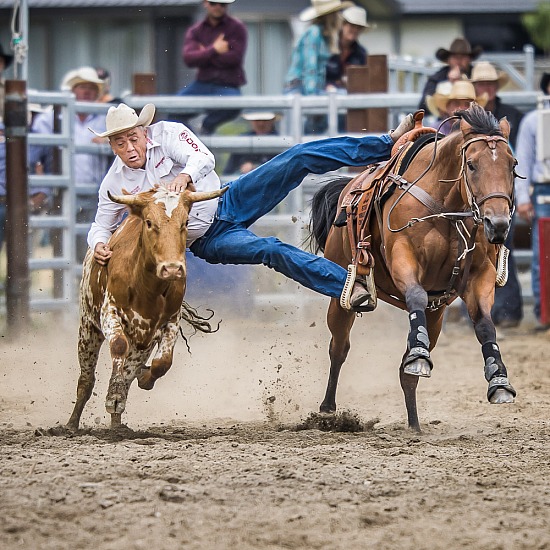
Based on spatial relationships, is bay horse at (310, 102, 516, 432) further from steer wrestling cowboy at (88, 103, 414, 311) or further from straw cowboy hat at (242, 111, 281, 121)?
straw cowboy hat at (242, 111, 281, 121)

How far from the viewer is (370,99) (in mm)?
9945

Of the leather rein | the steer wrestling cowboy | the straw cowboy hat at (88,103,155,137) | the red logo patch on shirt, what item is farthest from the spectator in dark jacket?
the straw cowboy hat at (88,103,155,137)

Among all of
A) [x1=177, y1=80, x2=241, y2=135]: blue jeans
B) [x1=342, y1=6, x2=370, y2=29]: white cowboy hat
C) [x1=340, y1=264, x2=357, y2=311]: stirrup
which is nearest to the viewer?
[x1=340, y1=264, x2=357, y2=311]: stirrup

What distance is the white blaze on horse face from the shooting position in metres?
5.55

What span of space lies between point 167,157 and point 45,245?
16.2ft

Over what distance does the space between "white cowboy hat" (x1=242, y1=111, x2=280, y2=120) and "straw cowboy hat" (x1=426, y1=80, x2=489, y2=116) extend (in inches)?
56.3

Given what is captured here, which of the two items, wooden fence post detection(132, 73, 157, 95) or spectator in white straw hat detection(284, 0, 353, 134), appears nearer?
wooden fence post detection(132, 73, 157, 95)

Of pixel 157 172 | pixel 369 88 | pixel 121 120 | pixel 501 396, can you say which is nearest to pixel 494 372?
pixel 501 396

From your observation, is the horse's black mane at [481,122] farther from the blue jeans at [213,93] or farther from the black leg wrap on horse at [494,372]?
the blue jeans at [213,93]

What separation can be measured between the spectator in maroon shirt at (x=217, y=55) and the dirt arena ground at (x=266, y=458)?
8.16 ft

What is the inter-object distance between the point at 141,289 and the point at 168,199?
1.72 ft

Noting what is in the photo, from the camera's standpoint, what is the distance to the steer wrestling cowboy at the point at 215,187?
6168 millimetres

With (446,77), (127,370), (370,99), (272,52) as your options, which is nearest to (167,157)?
(127,370)

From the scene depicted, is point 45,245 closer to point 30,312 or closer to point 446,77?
point 30,312
